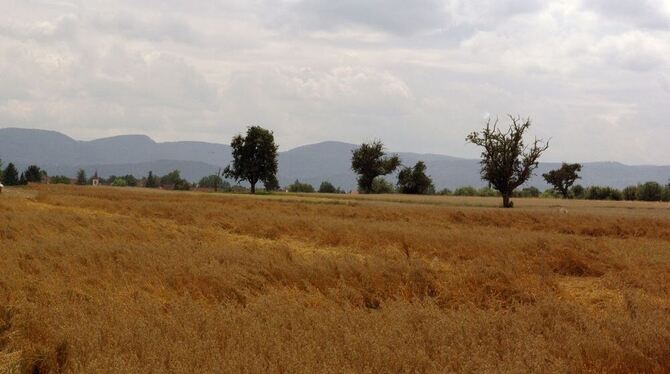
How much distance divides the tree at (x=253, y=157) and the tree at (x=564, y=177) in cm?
5731

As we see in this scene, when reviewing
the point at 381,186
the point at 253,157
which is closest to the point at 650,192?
the point at 381,186

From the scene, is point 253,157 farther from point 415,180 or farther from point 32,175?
point 32,175

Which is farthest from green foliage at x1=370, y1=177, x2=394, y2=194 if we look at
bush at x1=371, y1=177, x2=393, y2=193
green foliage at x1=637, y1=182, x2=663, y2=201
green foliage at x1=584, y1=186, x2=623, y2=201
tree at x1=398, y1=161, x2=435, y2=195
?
green foliage at x1=637, y1=182, x2=663, y2=201

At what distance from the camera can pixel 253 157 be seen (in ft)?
310

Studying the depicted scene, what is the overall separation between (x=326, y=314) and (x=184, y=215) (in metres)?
20.8

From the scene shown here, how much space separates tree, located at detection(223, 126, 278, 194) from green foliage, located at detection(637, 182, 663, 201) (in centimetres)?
6012

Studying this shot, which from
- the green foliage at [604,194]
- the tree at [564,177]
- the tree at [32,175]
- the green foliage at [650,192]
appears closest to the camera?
the green foliage at [604,194]

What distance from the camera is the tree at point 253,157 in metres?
93.8

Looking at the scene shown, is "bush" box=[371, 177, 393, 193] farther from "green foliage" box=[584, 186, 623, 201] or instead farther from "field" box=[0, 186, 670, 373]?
"field" box=[0, 186, 670, 373]

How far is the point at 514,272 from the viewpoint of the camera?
11.5 m

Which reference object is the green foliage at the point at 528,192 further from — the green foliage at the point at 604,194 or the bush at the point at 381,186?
the bush at the point at 381,186

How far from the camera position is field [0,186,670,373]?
18.7 ft

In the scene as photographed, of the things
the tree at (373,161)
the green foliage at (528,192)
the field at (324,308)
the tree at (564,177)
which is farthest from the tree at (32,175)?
the field at (324,308)

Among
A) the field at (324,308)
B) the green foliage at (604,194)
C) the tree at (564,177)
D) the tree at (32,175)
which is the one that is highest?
the tree at (564,177)
